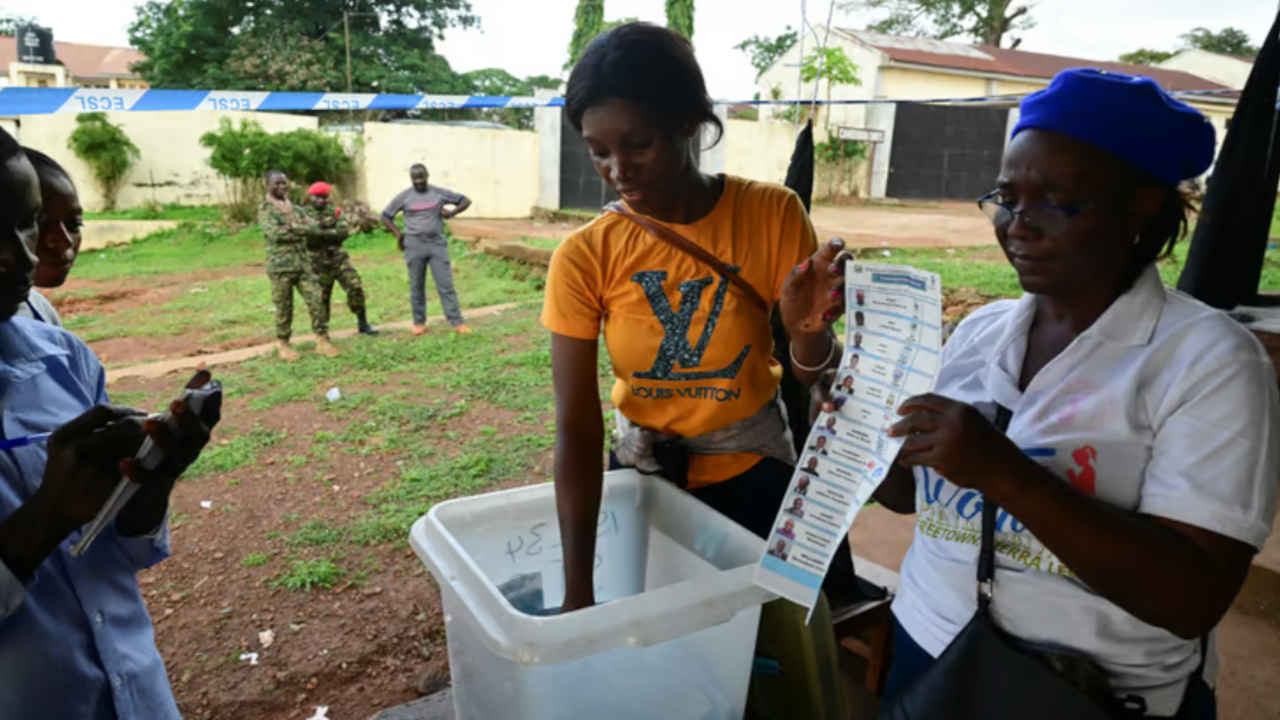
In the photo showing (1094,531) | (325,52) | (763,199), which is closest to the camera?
(1094,531)

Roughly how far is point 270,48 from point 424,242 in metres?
15.8

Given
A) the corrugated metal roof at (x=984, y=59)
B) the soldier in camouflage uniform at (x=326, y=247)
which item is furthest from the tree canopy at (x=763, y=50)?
the soldier in camouflage uniform at (x=326, y=247)

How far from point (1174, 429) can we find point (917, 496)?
381 mm

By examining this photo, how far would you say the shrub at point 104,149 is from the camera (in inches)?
555

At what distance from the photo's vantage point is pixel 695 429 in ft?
4.71

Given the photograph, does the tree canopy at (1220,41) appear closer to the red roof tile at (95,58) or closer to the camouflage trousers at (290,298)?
the camouflage trousers at (290,298)

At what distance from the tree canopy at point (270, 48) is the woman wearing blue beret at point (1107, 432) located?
846 inches

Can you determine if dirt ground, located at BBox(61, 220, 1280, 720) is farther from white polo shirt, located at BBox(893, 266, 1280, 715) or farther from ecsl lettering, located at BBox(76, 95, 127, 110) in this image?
ecsl lettering, located at BBox(76, 95, 127, 110)

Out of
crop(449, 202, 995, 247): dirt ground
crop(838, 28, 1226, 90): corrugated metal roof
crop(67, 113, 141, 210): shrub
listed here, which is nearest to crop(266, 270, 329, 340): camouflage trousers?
crop(449, 202, 995, 247): dirt ground

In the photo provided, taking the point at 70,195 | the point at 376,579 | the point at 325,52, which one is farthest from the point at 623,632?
the point at 325,52

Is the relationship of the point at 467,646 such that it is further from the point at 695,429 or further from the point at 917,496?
the point at 917,496

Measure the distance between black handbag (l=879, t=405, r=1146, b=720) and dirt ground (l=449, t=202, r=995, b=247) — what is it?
962cm

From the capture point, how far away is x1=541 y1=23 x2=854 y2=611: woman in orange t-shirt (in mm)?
1320

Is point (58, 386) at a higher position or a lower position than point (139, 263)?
higher
